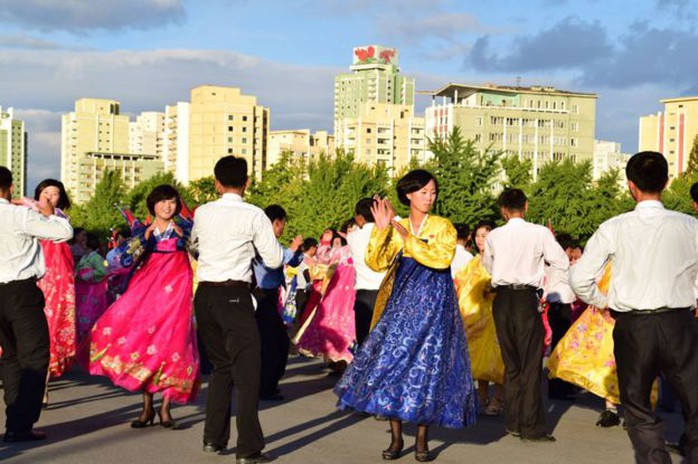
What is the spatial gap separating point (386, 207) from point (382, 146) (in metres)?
190

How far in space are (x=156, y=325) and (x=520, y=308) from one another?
305cm

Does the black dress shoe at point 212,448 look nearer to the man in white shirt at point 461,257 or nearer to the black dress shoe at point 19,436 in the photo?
the black dress shoe at point 19,436

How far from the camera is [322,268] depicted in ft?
49.6

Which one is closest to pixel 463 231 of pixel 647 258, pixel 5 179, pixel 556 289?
pixel 556 289

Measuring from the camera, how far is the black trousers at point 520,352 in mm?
9242

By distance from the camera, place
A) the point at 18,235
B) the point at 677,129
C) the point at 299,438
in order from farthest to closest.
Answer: the point at 677,129 < the point at 299,438 < the point at 18,235

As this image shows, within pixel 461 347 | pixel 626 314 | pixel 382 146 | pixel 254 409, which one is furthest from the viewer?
pixel 382 146

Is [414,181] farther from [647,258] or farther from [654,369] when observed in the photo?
[654,369]

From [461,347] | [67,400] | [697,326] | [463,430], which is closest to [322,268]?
[67,400]

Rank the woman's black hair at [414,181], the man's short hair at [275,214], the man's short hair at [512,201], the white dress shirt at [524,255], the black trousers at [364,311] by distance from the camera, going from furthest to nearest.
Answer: the black trousers at [364,311]
the man's short hair at [275,214]
the man's short hair at [512,201]
the white dress shirt at [524,255]
the woman's black hair at [414,181]

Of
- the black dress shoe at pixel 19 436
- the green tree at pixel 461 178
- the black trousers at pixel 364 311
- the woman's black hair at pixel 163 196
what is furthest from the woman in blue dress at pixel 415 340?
the green tree at pixel 461 178

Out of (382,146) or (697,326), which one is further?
(382,146)

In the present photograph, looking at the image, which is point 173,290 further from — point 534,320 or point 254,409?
point 534,320

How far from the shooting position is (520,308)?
934cm
